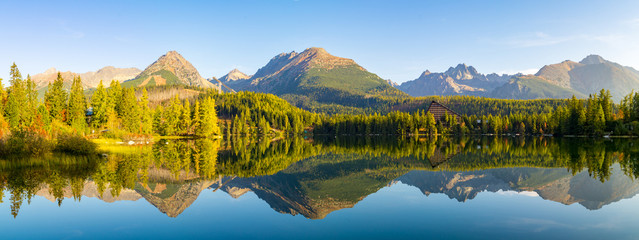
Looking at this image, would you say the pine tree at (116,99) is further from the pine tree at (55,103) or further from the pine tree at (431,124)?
the pine tree at (431,124)

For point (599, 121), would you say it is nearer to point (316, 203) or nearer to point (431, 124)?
point (431, 124)

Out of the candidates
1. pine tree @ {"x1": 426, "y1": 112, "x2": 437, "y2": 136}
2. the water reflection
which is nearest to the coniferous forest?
pine tree @ {"x1": 426, "y1": 112, "x2": 437, "y2": 136}

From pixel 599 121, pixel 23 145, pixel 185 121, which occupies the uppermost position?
pixel 185 121

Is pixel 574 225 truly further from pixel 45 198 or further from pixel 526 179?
pixel 45 198

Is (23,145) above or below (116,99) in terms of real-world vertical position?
below

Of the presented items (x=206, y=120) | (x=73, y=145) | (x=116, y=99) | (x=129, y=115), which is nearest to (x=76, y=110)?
(x=116, y=99)

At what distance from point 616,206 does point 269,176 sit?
24549 mm

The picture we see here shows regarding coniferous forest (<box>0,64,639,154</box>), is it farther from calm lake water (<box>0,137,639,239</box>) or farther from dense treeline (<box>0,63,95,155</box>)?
calm lake water (<box>0,137,639,239</box>)

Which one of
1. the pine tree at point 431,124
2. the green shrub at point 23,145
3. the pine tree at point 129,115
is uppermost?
the pine tree at point 129,115

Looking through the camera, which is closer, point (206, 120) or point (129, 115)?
point (129, 115)

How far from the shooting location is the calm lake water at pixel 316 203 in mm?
14430

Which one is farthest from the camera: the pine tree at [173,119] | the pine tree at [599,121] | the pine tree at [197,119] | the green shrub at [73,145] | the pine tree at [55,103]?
the pine tree at [197,119]

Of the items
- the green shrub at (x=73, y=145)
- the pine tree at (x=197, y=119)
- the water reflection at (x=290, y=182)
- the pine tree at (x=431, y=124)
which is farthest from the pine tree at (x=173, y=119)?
the pine tree at (x=431, y=124)

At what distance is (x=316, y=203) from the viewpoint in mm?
21078
